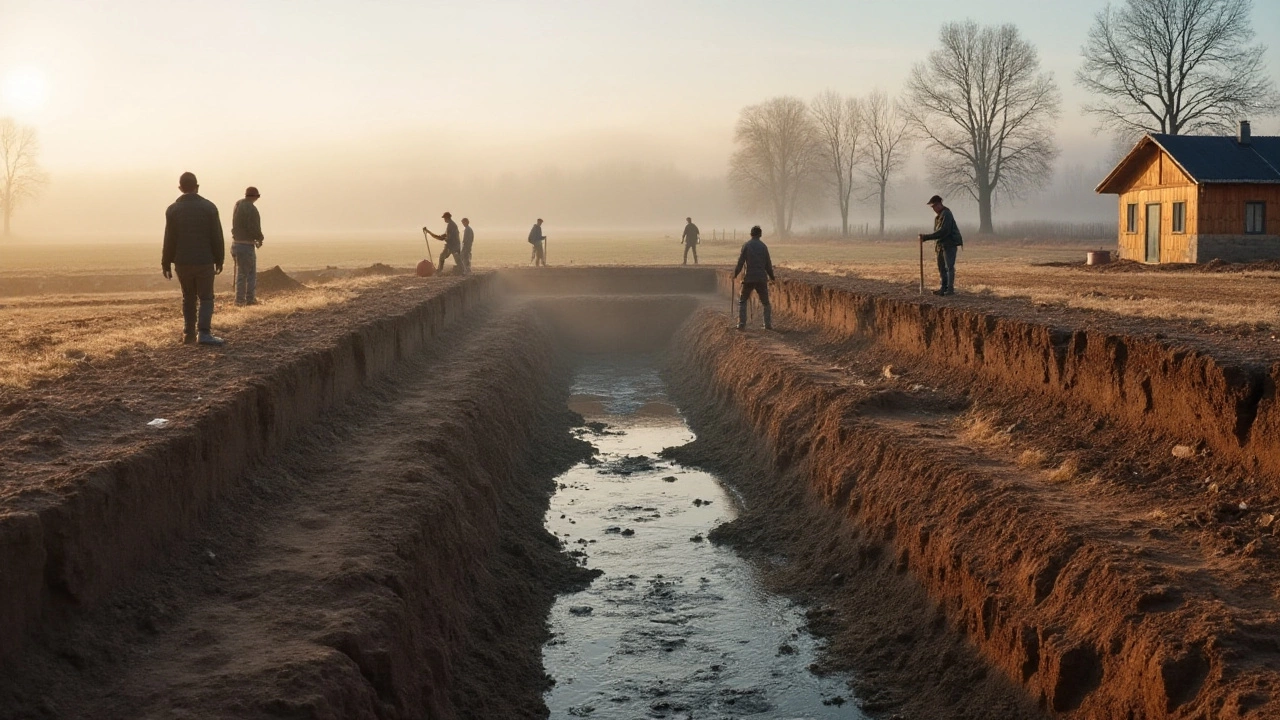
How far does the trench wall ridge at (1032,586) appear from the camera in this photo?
5961 mm

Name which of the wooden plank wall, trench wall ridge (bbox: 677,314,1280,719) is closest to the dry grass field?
the wooden plank wall

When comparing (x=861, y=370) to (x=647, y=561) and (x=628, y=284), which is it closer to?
(x=647, y=561)

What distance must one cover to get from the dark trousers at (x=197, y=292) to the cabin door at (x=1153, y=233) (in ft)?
97.3

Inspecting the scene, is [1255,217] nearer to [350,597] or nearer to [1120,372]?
[1120,372]

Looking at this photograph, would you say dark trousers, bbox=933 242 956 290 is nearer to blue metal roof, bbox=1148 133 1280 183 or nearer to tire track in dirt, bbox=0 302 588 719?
tire track in dirt, bbox=0 302 588 719

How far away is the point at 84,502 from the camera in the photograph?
614 centimetres

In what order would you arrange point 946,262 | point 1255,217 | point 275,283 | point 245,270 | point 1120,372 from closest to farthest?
point 1120,372 < point 946,262 < point 245,270 < point 275,283 < point 1255,217

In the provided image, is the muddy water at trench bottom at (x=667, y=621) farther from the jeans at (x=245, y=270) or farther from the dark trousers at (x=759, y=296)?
the jeans at (x=245, y=270)

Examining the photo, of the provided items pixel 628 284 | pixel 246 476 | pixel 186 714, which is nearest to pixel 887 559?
pixel 246 476

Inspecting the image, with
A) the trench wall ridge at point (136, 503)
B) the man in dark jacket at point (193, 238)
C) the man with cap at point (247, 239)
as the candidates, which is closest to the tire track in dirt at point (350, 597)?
the trench wall ridge at point (136, 503)

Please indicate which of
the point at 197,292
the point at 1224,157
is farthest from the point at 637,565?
the point at 1224,157

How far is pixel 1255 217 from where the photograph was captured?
3234 centimetres

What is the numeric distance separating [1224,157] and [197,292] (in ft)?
101

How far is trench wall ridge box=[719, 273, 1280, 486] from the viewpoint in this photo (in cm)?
850
